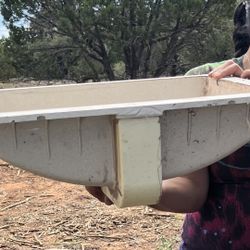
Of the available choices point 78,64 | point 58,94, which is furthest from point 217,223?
point 78,64

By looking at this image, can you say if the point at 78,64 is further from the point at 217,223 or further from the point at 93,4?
the point at 217,223

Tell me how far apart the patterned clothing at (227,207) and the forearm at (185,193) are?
0.02 meters

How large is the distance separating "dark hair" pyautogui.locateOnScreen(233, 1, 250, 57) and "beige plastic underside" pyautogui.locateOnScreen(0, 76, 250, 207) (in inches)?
16.7

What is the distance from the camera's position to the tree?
36.6 ft

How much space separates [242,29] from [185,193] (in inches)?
16.6

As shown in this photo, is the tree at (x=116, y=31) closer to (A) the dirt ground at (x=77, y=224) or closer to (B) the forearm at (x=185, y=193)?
(A) the dirt ground at (x=77, y=224)

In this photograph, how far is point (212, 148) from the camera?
1033 mm

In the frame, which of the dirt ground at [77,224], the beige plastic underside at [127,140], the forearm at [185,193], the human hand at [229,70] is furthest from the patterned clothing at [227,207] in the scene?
the dirt ground at [77,224]

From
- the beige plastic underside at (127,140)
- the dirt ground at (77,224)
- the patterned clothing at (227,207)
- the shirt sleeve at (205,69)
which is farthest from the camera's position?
the dirt ground at (77,224)


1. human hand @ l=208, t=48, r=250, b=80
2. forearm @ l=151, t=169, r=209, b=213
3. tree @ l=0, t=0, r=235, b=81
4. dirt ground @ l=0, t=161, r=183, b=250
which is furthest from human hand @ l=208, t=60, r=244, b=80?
tree @ l=0, t=0, r=235, b=81

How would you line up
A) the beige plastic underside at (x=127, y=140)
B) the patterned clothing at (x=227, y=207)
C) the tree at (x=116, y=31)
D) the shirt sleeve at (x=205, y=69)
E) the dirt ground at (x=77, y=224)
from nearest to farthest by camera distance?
the beige plastic underside at (x=127, y=140) < the patterned clothing at (x=227, y=207) < the shirt sleeve at (x=205, y=69) < the dirt ground at (x=77, y=224) < the tree at (x=116, y=31)

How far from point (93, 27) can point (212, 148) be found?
10594 mm

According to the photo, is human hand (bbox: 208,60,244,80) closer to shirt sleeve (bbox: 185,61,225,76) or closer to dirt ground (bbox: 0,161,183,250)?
shirt sleeve (bbox: 185,61,225,76)

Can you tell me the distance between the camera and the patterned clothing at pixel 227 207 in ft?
4.41
